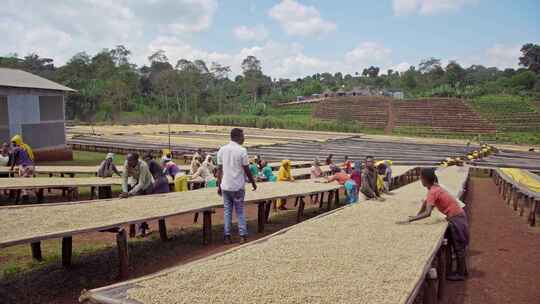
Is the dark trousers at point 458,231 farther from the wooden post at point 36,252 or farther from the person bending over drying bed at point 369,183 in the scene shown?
the wooden post at point 36,252

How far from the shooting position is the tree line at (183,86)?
51.1 m

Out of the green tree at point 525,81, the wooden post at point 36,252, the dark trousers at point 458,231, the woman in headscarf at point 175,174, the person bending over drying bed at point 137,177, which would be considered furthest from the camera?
the green tree at point 525,81

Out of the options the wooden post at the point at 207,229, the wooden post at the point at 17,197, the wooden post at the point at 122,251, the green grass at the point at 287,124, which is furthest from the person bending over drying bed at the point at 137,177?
the green grass at the point at 287,124

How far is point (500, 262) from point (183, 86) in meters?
54.8

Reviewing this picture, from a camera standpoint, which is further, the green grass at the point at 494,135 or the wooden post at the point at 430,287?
the green grass at the point at 494,135

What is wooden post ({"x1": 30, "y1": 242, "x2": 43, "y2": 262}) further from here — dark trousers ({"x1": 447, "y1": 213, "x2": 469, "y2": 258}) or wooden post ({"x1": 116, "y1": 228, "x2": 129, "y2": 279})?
dark trousers ({"x1": 447, "y1": 213, "x2": 469, "y2": 258})

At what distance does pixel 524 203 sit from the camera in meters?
11.8

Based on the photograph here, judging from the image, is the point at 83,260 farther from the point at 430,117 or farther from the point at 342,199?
the point at 430,117

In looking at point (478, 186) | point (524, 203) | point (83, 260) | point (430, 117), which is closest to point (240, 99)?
point (430, 117)

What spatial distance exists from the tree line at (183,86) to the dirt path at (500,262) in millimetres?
39073

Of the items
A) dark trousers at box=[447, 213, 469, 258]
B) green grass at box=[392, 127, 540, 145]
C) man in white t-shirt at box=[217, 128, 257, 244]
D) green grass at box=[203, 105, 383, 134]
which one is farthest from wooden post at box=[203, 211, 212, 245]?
green grass at box=[203, 105, 383, 134]

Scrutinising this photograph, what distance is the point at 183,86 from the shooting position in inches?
2303

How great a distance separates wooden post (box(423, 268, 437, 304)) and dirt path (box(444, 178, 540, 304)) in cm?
106

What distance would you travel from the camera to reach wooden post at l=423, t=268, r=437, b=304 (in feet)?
13.5
